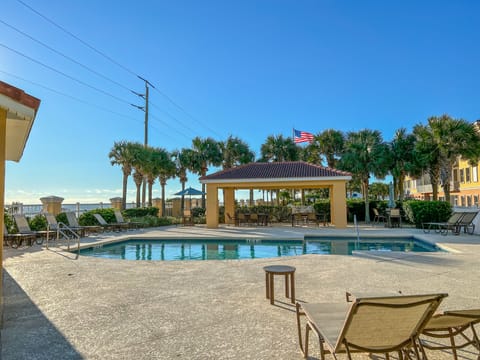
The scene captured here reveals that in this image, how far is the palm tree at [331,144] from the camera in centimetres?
2753

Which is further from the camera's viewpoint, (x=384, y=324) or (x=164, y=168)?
(x=164, y=168)

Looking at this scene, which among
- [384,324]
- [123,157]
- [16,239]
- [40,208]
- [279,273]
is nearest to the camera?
[384,324]

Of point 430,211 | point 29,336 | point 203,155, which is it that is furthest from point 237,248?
point 203,155

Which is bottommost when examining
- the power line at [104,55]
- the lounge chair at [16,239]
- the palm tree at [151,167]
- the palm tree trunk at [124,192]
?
the lounge chair at [16,239]

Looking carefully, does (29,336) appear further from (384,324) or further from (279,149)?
(279,149)

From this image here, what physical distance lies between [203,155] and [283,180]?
1050 cm

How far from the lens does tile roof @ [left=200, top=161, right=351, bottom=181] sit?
18.5 meters

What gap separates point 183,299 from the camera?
511cm

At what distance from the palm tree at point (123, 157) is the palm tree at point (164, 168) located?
2.40 metres

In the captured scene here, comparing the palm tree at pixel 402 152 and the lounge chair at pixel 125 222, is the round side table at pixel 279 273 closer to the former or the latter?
the lounge chair at pixel 125 222

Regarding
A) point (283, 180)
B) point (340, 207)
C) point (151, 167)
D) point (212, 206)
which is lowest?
point (340, 207)

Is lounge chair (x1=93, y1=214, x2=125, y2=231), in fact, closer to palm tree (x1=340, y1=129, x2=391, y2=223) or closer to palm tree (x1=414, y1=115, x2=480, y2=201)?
palm tree (x1=340, y1=129, x2=391, y2=223)

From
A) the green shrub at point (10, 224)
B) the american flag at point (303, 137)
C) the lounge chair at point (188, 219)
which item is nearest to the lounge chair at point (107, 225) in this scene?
the green shrub at point (10, 224)

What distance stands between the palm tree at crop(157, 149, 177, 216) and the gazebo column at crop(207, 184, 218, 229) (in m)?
8.05
